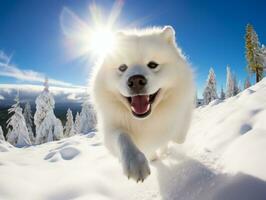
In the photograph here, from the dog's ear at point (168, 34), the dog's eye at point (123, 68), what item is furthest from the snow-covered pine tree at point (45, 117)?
the dog's eye at point (123, 68)

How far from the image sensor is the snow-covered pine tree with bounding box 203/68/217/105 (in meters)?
52.2

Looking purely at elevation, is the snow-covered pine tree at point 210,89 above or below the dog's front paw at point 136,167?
above

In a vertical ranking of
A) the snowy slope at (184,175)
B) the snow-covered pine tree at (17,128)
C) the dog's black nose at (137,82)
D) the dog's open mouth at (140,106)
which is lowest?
the snowy slope at (184,175)

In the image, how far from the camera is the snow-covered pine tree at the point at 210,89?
5215 centimetres

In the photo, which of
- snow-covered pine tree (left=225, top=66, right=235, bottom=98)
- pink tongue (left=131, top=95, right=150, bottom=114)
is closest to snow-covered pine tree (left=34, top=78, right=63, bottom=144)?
pink tongue (left=131, top=95, right=150, bottom=114)

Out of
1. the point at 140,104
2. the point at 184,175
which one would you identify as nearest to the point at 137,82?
the point at 140,104

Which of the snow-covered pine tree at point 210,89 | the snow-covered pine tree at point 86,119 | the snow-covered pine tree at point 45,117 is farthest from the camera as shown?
the snow-covered pine tree at point 210,89

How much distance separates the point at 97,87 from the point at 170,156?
1642mm

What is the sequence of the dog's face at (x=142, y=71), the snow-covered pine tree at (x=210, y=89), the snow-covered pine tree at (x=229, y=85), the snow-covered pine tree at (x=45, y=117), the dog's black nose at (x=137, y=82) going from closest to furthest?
the dog's black nose at (x=137, y=82)
the dog's face at (x=142, y=71)
the snow-covered pine tree at (x=45, y=117)
the snow-covered pine tree at (x=210, y=89)
the snow-covered pine tree at (x=229, y=85)

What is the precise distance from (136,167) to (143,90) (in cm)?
119

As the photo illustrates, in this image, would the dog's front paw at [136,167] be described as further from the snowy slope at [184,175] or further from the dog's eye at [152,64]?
the dog's eye at [152,64]

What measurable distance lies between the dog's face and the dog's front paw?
92cm

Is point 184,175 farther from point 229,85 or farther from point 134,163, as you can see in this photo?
point 229,85

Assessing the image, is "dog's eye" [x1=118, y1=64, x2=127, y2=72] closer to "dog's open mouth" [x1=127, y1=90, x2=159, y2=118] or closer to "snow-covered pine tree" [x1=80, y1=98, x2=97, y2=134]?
"dog's open mouth" [x1=127, y1=90, x2=159, y2=118]
